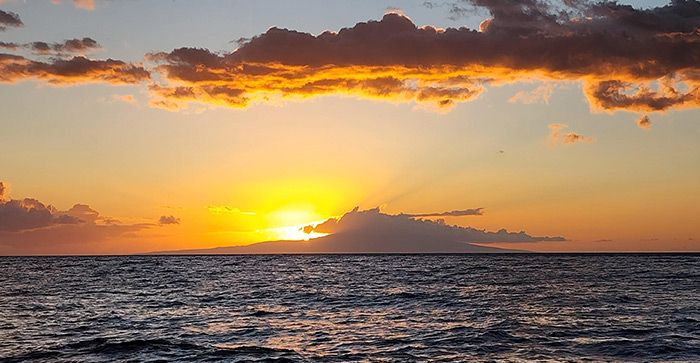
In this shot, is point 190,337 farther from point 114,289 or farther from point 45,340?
point 114,289

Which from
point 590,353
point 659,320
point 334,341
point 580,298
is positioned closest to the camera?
point 590,353

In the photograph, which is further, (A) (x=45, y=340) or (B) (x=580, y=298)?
(B) (x=580, y=298)

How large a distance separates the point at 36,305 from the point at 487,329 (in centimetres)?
3891

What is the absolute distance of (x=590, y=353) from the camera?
97.8 ft

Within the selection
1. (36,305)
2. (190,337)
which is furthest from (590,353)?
(36,305)

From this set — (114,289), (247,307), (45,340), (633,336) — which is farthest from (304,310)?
(114,289)

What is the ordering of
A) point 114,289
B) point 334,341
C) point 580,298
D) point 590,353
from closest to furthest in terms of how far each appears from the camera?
1. point 590,353
2. point 334,341
3. point 580,298
4. point 114,289

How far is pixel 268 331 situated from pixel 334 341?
5.87 metres

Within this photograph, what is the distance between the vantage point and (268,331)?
3831 centimetres

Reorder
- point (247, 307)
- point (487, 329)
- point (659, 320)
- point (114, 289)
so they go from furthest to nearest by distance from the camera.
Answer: point (114, 289) < point (247, 307) < point (659, 320) < point (487, 329)

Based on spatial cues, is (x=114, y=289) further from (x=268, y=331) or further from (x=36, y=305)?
(x=268, y=331)

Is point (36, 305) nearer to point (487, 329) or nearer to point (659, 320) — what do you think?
point (487, 329)

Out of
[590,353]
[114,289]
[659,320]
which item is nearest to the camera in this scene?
[590,353]

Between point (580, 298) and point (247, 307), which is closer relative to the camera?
point (247, 307)
